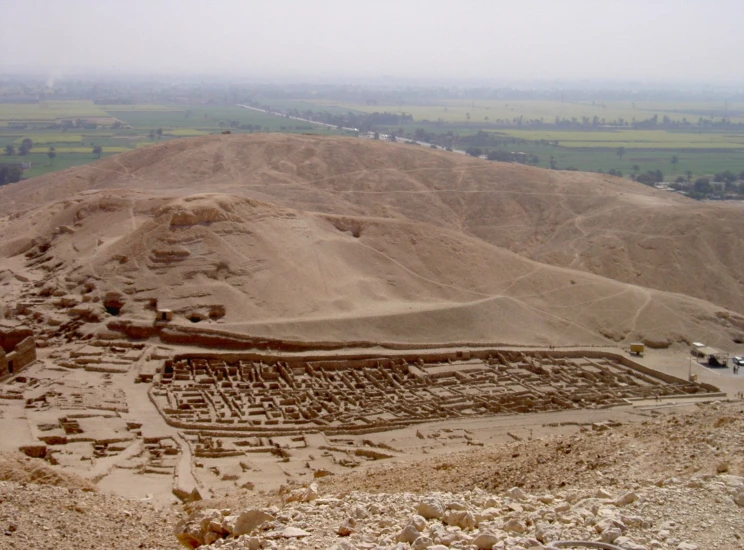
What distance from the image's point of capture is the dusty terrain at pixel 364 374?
10.9 meters

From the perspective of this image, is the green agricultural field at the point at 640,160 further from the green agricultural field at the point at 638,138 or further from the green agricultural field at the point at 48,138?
the green agricultural field at the point at 48,138

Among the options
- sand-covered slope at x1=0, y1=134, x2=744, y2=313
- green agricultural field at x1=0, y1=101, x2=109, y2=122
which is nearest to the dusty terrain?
sand-covered slope at x1=0, y1=134, x2=744, y2=313

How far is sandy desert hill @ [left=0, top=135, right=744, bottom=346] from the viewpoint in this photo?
115 ft

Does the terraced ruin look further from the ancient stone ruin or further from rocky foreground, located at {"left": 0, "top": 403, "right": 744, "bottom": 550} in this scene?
rocky foreground, located at {"left": 0, "top": 403, "right": 744, "bottom": 550}

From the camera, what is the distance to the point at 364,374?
31.1 meters

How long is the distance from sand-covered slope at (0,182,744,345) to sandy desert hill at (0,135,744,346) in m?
0.08

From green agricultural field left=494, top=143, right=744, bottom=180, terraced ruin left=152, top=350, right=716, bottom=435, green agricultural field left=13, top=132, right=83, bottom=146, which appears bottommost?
terraced ruin left=152, top=350, right=716, bottom=435

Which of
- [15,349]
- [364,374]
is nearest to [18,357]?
[15,349]

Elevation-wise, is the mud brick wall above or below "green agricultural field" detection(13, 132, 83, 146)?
below

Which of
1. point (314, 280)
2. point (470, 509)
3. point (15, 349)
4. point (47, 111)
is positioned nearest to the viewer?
point (470, 509)

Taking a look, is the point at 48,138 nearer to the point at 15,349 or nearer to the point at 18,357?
the point at 15,349

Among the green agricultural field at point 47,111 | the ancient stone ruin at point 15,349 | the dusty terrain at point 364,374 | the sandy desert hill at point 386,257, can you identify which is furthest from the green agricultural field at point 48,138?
the ancient stone ruin at point 15,349

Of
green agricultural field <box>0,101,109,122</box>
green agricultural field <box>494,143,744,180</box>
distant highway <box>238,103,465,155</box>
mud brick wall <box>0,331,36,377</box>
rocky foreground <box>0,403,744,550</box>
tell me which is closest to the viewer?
rocky foreground <box>0,403,744,550</box>

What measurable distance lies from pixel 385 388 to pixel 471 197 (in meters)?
35.2
